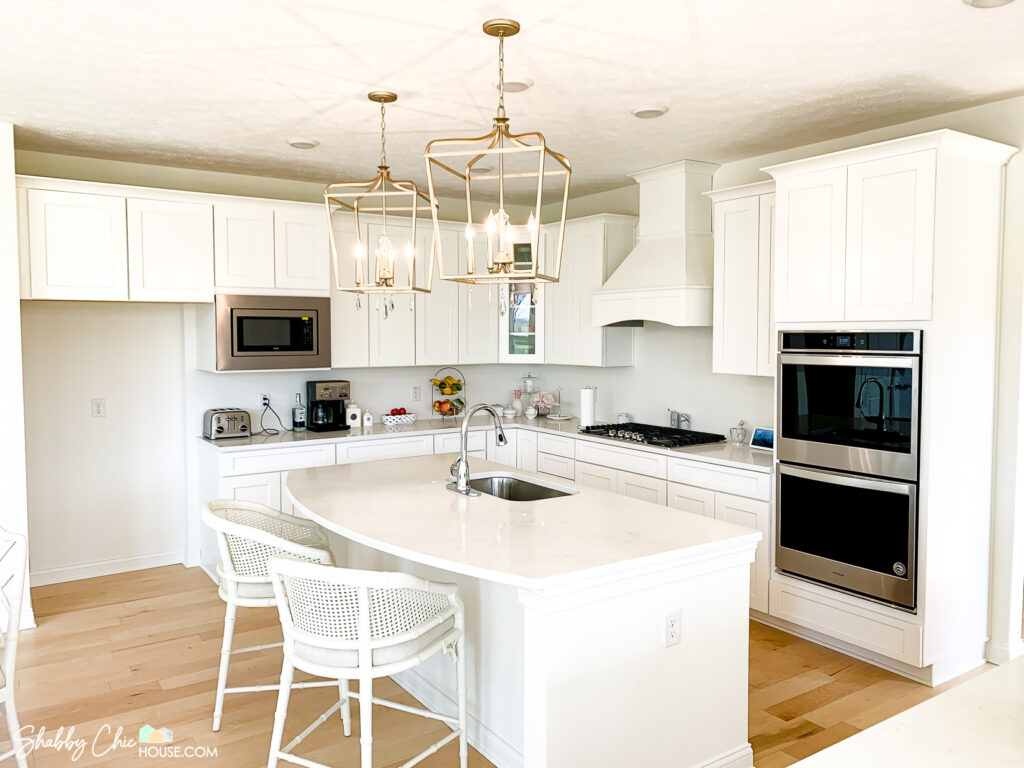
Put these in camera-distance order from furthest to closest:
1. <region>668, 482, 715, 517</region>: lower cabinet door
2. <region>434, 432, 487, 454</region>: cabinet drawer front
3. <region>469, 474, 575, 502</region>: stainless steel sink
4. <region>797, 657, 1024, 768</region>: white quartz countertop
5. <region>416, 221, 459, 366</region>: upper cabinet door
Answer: <region>416, 221, 459, 366</region>: upper cabinet door, <region>434, 432, 487, 454</region>: cabinet drawer front, <region>668, 482, 715, 517</region>: lower cabinet door, <region>469, 474, 575, 502</region>: stainless steel sink, <region>797, 657, 1024, 768</region>: white quartz countertop

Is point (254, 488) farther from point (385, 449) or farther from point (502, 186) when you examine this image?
point (502, 186)

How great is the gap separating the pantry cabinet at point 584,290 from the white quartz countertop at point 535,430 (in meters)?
0.52

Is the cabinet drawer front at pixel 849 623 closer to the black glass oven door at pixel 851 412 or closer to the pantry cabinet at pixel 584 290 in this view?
the black glass oven door at pixel 851 412

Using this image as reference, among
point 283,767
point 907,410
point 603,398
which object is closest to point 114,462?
point 283,767

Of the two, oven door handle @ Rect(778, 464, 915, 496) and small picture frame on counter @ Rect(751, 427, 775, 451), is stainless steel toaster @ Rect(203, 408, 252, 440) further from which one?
oven door handle @ Rect(778, 464, 915, 496)

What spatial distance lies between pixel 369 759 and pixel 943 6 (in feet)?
9.55

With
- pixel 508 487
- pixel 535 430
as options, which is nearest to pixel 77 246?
pixel 508 487

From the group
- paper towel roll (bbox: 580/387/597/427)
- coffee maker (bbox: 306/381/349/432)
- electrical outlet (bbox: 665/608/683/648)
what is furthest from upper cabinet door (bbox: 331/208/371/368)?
electrical outlet (bbox: 665/608/683/648)

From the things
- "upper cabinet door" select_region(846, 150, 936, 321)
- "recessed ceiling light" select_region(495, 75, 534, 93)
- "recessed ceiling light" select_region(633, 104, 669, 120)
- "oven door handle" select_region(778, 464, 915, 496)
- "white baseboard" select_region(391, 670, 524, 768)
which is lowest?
"white baseboard" select_region(391, 670, 524, 768)

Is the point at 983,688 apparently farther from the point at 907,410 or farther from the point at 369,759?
the point at 907,410

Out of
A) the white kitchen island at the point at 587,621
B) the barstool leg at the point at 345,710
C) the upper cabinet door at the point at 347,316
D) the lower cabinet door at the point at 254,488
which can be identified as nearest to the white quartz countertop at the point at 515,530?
the white kitchen island at the point at 587,621

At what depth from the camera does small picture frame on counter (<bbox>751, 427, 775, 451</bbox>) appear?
174 inches

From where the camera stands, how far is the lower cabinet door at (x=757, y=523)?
12.9 ft

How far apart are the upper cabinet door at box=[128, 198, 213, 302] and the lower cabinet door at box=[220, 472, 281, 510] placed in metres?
1.10
